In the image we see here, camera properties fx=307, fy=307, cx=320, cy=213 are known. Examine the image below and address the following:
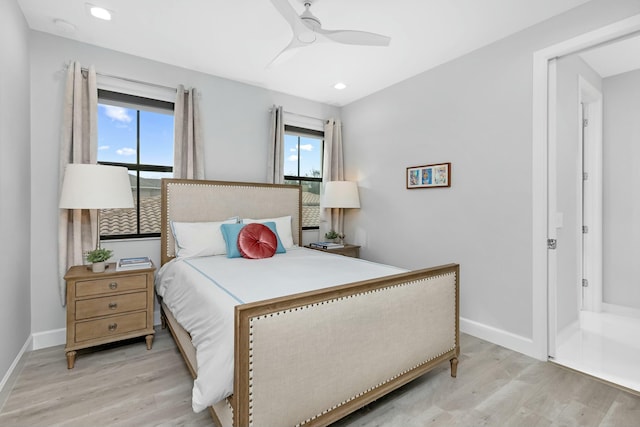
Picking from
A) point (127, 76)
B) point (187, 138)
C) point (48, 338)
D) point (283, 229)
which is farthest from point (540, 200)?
point (48, 338)

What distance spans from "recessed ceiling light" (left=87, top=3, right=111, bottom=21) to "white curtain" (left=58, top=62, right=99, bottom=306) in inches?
20.1

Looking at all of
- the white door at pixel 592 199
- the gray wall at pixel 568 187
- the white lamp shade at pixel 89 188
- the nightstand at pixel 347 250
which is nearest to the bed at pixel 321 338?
the white lamp shade at pixel 89 188

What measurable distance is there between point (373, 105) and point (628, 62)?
260cm

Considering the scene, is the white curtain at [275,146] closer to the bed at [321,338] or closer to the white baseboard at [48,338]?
→ the bed at [321,338]

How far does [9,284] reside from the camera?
2.08m

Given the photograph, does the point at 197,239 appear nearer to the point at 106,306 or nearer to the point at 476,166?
the point at 106,306

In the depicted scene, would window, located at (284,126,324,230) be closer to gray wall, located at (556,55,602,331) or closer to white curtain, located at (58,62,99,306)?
white curtain, located at (58,62,99,306)

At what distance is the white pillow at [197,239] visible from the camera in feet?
9.63

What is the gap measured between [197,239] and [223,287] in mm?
1235

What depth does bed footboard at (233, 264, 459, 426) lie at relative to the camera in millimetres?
1272

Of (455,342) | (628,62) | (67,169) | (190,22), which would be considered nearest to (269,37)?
(190,22)

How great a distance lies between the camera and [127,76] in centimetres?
299

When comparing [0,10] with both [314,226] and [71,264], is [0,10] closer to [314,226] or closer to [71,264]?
[71,264]

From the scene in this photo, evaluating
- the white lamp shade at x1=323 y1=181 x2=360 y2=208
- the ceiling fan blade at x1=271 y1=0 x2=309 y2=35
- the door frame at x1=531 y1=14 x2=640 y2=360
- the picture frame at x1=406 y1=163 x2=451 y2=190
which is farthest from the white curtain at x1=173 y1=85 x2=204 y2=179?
the door frame at x1=531 y1=14 x2=640 y2=360
